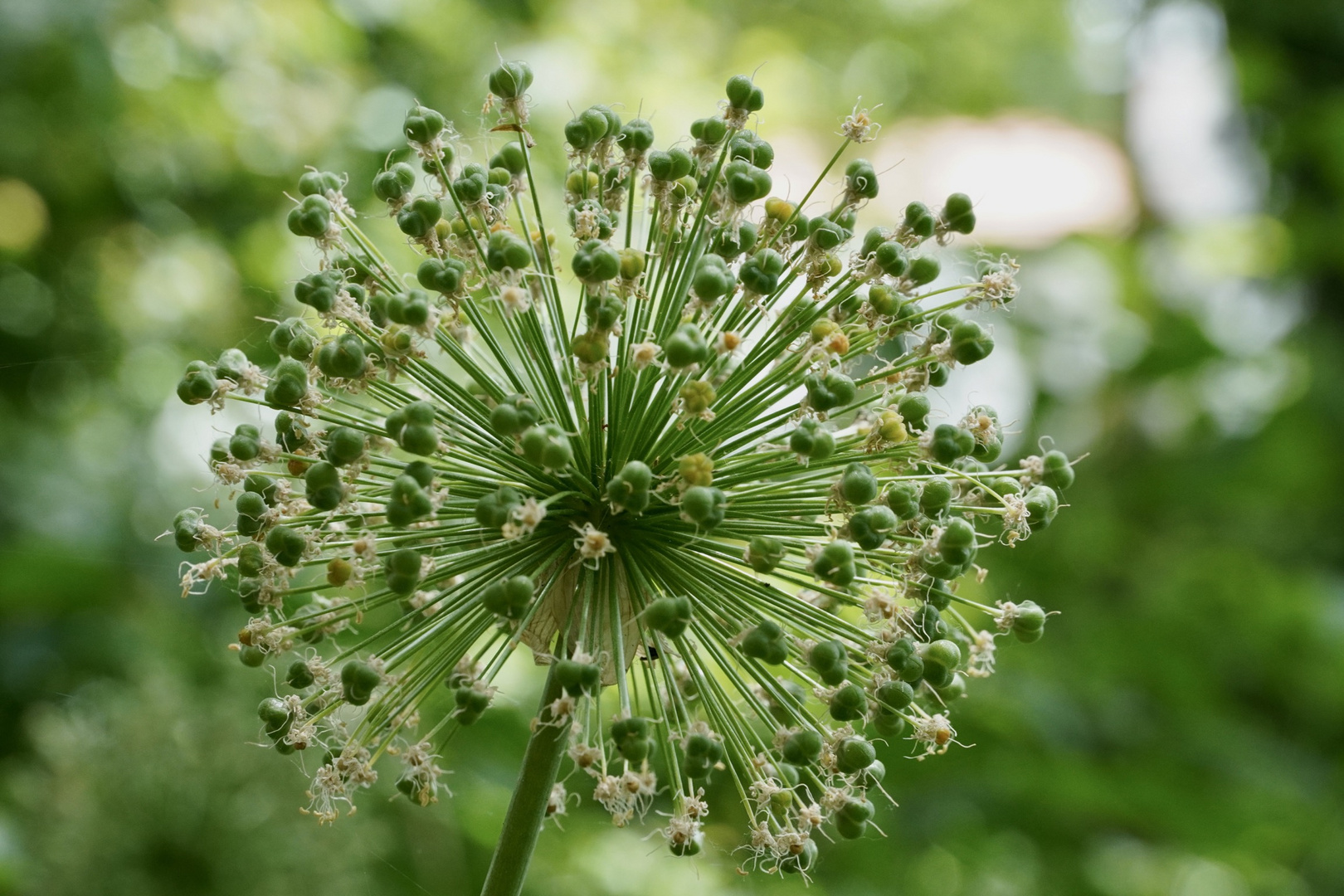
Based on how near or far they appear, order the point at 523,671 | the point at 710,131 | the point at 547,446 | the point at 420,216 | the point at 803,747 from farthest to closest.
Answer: the point at 523,671 < the point at 710,131 < the point at 420,216 < the point at 803,747 < the point at 547,446

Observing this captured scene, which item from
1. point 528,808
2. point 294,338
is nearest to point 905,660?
point 528,808

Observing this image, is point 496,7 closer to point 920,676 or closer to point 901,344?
point 901,344

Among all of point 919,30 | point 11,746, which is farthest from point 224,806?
point 919,30

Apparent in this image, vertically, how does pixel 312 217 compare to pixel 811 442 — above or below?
above

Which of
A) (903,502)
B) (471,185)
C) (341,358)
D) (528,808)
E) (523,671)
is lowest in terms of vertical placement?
(523,671)

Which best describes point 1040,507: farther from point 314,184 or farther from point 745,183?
point 314,184

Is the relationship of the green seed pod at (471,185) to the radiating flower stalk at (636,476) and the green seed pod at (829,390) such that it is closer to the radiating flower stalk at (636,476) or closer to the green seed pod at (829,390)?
the radiating flower stalk at (636,476)

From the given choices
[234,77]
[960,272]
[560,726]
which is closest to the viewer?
[560,726]
